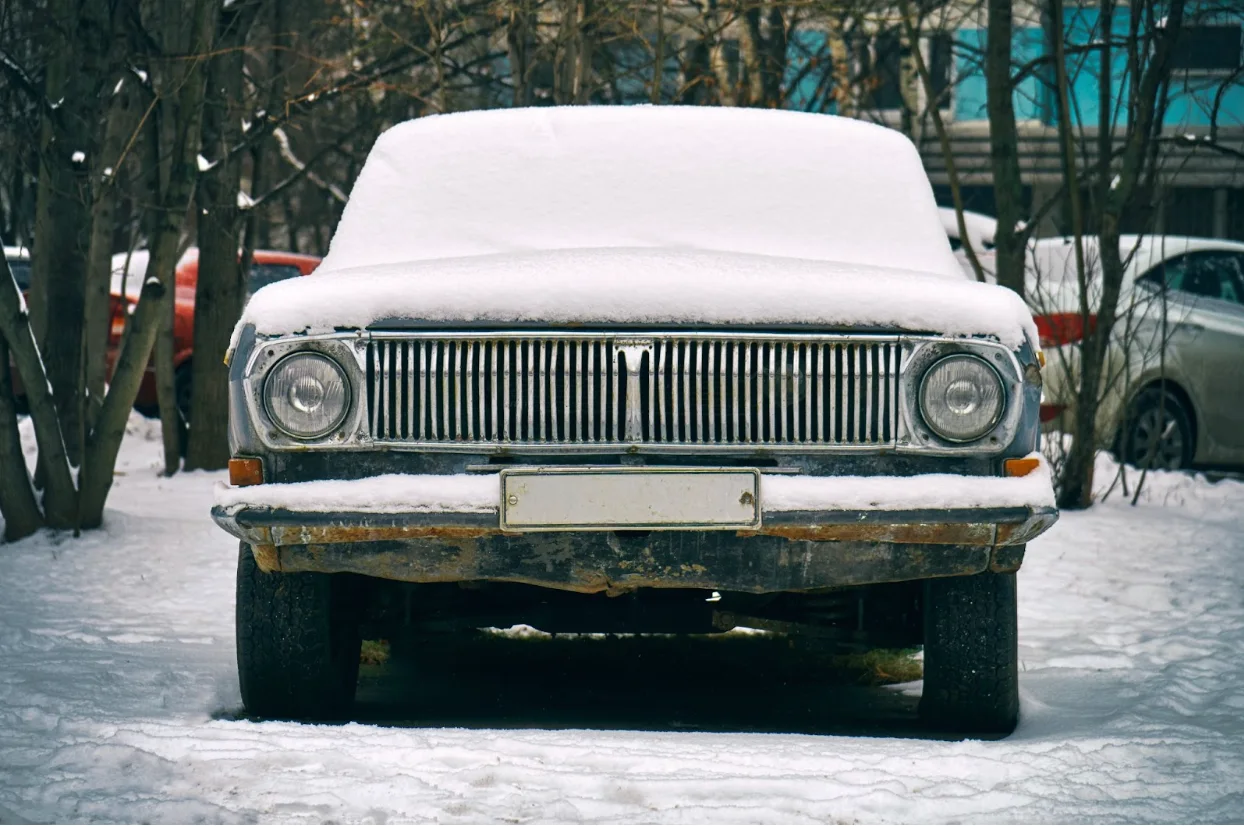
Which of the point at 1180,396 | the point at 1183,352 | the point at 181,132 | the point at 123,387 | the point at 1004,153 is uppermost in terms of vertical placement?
the point at 181,132

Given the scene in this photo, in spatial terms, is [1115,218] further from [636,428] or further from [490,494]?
[490,494]

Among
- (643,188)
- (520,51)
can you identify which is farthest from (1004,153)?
(643,188)

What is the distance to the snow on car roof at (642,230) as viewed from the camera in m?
4.12

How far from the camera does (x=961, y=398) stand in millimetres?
4152

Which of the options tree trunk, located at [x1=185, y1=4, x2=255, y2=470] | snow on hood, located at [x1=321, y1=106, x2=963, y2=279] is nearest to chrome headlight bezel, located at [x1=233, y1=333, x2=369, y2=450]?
snow on hood, located at [x1=321, y1=106, x2=963, y2=279]

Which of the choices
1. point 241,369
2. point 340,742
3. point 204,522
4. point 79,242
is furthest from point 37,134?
point 340,742

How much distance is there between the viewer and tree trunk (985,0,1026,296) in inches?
370

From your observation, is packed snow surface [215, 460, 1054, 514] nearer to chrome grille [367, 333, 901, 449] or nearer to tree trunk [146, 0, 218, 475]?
chrome grille [367, 333, 901, 449]

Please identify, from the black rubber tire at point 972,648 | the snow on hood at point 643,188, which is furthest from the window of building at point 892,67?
the black rubber tire at point 972,648

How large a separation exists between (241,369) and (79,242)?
4.68 metres

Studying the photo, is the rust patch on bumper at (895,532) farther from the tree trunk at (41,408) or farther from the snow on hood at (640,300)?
the tree trunk at (41,408)

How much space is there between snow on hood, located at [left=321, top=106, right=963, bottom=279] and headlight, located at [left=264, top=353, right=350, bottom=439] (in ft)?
3.95

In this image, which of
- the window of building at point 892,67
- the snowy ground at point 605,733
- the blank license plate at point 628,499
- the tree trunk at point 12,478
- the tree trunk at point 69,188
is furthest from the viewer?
the window of building at point 892,67

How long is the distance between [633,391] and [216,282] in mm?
7357
